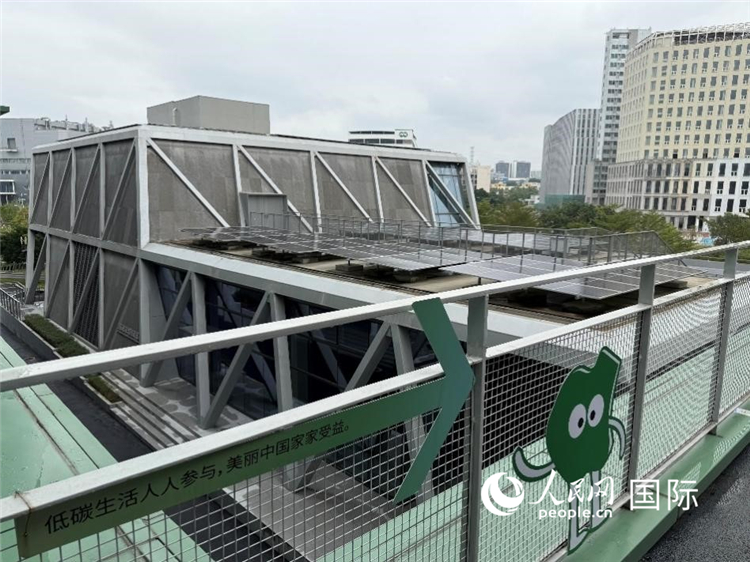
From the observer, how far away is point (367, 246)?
1911cm

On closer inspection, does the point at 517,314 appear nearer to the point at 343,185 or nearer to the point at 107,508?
the point at 107,508

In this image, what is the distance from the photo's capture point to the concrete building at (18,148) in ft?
327

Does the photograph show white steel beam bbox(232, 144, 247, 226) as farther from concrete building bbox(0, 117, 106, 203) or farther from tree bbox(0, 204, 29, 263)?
concrete building bbox(0, 117, 106, 203)

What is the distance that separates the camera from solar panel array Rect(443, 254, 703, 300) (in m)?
10.6

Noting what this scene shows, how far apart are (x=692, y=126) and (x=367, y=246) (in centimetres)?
10527

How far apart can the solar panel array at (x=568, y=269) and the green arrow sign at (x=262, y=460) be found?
7091mm

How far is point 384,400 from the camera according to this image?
2.21 m

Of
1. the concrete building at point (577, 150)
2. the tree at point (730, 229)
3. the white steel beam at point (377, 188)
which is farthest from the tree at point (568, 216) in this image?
the concrete building at point (577, 150)

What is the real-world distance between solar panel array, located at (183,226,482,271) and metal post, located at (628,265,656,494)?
10420 millimetres

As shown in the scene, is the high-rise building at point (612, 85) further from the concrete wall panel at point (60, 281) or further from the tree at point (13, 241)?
the concrete wall panel at point (60, 281)

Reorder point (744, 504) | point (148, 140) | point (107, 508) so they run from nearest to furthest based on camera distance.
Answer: point (107, 508) → point (744, 504) → point (148, 140)

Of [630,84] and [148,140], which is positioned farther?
[630,84]

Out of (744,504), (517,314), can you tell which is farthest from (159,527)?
(517,314)

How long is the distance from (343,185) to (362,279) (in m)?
16.8
